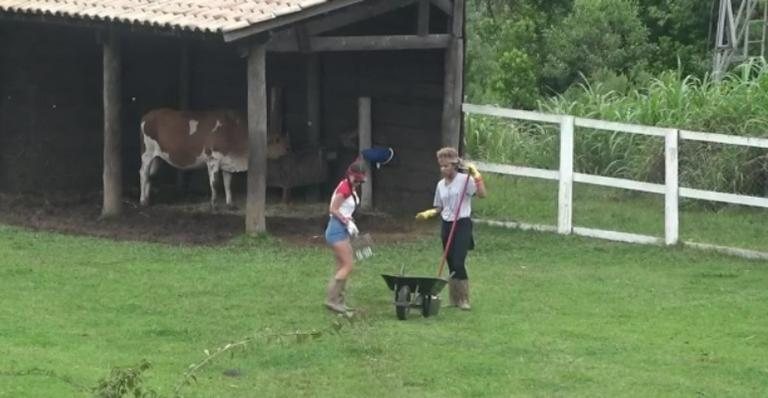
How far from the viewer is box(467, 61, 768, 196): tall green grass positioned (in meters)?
17.4

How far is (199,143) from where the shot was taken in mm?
18109

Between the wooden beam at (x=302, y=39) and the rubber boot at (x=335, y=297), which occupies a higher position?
the wooden beam at (x=302, y=39)

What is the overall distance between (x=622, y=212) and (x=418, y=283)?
604 cm

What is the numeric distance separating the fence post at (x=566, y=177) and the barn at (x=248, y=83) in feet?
4.83

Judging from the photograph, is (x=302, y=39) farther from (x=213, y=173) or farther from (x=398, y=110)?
(x=213, y=173)

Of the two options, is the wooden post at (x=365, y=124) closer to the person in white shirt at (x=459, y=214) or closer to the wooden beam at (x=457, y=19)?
the wooden beam at (x=457, y=19)

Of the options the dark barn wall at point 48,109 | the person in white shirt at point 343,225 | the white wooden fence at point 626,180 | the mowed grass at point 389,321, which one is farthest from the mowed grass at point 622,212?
the dark barn wall at point 48,109

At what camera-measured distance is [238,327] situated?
11500 millimetres

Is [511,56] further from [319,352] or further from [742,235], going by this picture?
[319,352]

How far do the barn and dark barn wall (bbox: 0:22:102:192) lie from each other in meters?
0.02

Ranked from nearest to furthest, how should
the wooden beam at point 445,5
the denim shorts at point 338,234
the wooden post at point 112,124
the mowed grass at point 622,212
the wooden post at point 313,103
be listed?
the denim shorts at point 338,234
the mowed grass at point 622,212
the wooden beam at point 445,5
the wooden post at point 112,124
the wooden post at point 313,103

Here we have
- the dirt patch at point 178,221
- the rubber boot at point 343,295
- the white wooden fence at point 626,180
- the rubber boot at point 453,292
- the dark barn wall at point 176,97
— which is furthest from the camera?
the dark barn wall at point 176,97

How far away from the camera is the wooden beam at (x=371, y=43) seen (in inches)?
630

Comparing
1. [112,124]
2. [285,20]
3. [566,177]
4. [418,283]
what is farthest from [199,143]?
[418,283]
